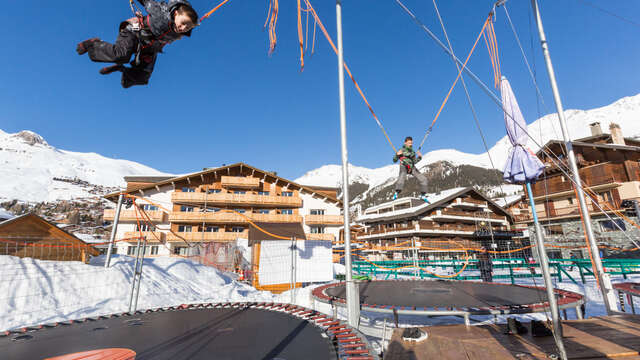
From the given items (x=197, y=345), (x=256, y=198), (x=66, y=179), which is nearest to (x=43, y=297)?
(x=197, y=345)

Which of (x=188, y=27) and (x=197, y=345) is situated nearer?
(x=188, y=27)

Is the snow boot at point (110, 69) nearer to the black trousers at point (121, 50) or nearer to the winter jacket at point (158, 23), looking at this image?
the black trousers at point (121, 50)

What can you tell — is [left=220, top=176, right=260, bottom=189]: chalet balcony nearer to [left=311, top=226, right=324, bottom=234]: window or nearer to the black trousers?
[left=311, top=226, right=324, bottom=234]: window

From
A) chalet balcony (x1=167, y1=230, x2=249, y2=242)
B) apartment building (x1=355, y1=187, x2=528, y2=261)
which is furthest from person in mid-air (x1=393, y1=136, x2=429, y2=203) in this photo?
apartment building (x1=355, y1=187, x2=528, y2=261)

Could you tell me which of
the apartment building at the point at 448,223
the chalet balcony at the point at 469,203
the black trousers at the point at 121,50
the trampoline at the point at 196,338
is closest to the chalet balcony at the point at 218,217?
the apartment building at the point at 448,223

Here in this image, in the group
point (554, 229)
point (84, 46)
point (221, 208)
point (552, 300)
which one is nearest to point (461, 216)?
point (554, 229)

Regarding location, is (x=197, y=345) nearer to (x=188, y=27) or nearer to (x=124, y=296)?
(x=188, y=27)

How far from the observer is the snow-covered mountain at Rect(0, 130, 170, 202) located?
168ft

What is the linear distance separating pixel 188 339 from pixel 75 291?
474cm

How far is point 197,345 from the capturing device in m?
2.77

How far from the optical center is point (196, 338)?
304cm

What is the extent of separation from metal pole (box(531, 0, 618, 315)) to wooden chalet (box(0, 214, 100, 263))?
1102 centimetres

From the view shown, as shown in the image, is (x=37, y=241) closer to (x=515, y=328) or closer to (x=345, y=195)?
(x=345, y=195)

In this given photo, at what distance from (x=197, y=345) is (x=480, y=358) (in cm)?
270
